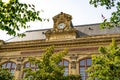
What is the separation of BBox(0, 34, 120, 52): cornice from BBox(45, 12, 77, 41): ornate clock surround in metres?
0.98

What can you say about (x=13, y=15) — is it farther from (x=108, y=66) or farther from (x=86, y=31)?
(x=86, y=31)

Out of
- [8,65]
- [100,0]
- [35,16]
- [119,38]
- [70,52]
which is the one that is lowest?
[8,65]

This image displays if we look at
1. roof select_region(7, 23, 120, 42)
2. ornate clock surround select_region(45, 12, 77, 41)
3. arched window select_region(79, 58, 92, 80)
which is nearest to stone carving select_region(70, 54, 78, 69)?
arched window select_region(79, 58, 92, 80)

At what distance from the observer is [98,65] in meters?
16.2

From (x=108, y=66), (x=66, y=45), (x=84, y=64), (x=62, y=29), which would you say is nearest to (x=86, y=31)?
(x=62, y=29)

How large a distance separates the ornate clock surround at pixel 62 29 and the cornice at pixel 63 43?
0.98 m

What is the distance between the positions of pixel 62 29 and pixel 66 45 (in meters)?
2.68

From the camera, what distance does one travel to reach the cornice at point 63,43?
2395 cm

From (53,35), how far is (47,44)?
166cm

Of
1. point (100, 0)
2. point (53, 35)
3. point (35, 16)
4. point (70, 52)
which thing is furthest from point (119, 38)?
point (35, 16)

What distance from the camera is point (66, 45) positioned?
82.3 feet

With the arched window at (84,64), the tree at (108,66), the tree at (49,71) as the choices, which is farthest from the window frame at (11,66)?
the tree at (108,66)

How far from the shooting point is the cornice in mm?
23953

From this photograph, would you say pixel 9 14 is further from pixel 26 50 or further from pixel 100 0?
pixel 26 50
